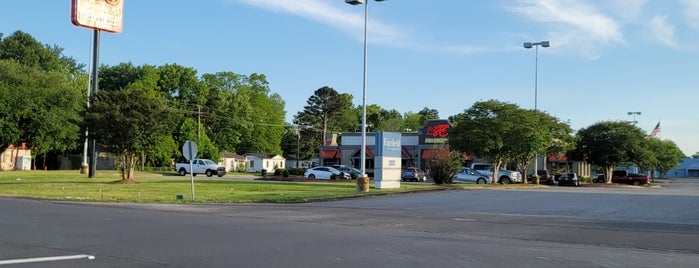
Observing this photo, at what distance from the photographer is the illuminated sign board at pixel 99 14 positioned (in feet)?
132

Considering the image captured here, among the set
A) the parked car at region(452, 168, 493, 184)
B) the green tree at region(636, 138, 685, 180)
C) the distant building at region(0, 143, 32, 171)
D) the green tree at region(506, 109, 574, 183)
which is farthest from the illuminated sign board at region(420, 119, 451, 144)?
the distant building at region(0, 143, 32, 171)

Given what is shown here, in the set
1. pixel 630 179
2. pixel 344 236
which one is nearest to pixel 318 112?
pixel 630 179

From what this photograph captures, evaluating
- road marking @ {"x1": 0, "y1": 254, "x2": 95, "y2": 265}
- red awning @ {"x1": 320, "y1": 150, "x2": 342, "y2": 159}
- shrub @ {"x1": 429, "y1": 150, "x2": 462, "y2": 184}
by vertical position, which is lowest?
road marking @ {"x1": 0, "y1": 254, "x2": 95, "y2": 265}

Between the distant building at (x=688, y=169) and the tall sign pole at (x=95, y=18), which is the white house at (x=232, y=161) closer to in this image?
the tall sign pole at (x=95, y=18)

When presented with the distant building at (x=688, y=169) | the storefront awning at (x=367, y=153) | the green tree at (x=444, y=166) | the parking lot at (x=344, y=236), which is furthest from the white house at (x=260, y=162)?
the distant building at (x=688, y=169)

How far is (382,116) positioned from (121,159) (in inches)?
4089

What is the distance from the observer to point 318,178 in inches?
1950

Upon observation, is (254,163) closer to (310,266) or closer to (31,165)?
(31,165)

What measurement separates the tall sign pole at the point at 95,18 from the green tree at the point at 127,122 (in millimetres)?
5076

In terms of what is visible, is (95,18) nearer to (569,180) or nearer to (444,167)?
(444,167)

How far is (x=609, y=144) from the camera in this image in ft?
196

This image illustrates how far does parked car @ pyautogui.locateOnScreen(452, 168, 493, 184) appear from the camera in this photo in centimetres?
4712

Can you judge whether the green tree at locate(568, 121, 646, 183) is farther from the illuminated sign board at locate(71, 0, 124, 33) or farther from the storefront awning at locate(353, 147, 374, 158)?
the illuminated sign board at locate(71, 0, 124, 33)

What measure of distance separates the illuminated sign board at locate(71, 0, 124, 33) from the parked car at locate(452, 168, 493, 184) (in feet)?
92.0
